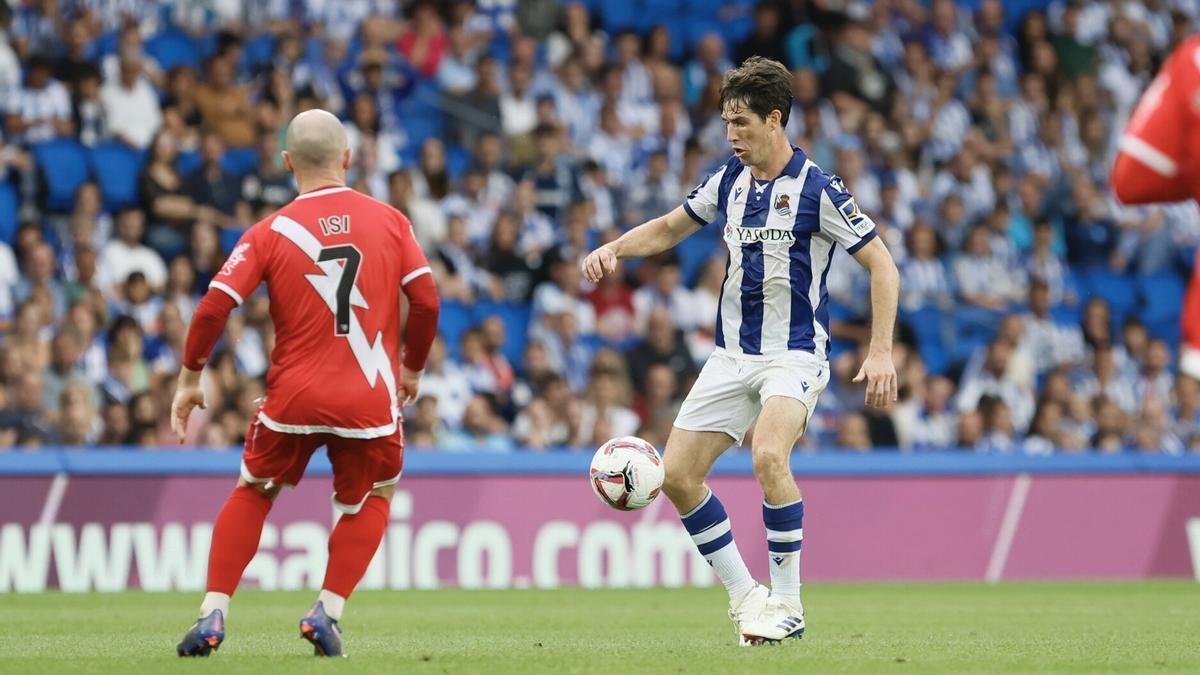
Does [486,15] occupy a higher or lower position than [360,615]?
higher

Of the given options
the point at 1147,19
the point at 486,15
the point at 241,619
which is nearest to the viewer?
the point at 241,619

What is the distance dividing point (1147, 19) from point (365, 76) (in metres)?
10.7

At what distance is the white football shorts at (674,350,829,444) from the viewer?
843cm

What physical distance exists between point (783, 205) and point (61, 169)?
984cm

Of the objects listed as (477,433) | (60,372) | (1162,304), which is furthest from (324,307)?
(1162,304)

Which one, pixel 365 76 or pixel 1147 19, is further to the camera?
pixel 1147 19

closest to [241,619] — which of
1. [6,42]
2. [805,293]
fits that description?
[805,293]

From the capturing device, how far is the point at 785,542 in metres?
8.38

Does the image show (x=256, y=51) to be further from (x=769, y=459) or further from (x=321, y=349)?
(x=321, y=349)

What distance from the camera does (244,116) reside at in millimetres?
17547

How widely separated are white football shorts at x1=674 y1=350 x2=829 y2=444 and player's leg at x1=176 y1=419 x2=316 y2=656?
1934mm

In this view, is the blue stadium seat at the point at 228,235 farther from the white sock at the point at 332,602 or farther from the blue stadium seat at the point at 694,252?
the white sock at the point at 332,602

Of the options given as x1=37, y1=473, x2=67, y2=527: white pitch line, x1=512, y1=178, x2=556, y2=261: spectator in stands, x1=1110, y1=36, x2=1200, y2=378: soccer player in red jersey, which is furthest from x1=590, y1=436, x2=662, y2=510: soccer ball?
x1=512, y1=178, x2=556, y2=261: spectator in stands

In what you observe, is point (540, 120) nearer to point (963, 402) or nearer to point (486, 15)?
point (486, 15)
